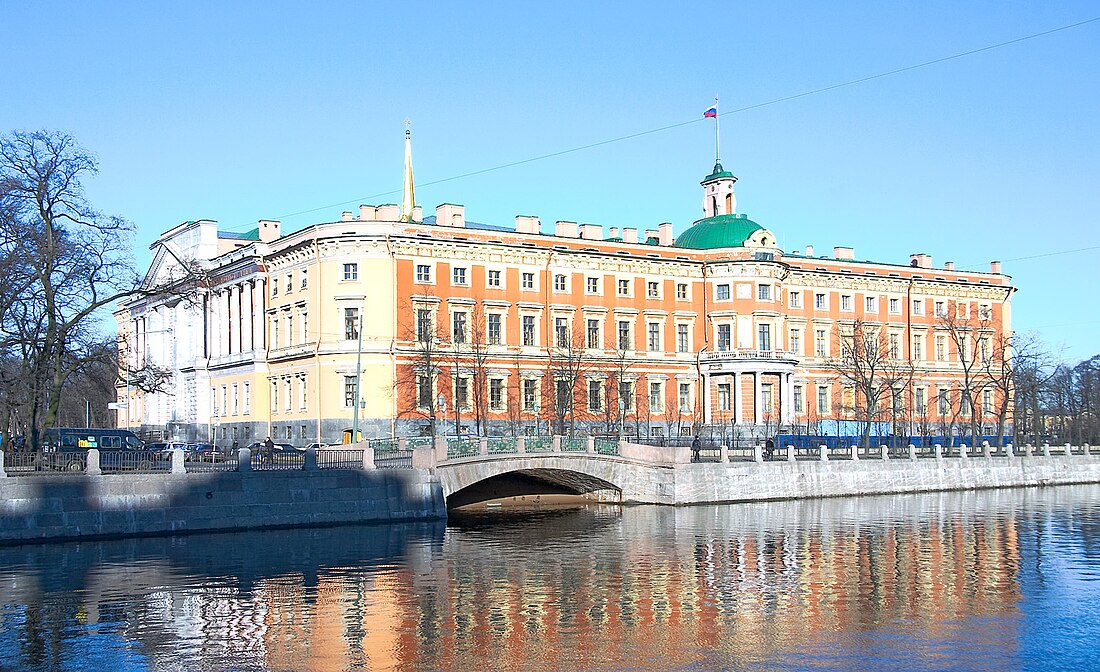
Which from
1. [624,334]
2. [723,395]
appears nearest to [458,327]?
[624,334]

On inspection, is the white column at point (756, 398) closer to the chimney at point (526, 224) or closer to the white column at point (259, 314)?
the chimney at point (526, 224)

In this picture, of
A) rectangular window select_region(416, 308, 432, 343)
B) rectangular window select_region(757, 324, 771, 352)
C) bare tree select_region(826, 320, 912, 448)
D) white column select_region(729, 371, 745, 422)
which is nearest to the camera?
rectangular window select_region(416, 308, 432, 343)

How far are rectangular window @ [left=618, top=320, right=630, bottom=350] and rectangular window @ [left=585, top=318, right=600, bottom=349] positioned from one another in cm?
207

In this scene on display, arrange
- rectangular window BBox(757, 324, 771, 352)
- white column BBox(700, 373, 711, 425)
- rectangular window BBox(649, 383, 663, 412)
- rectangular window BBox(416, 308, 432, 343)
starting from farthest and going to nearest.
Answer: white column BBox(700, 373, 711, 425), rectangular window BBox(757, 324, 771, 352), rectangular window BBox(649, 383, 663, 412), rectangular window BBox(416, 308, 432, 343)

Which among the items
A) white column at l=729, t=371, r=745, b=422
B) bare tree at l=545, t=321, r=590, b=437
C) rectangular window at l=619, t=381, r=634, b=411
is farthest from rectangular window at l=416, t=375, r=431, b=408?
white column at l=729, t=371, r=745, b=422

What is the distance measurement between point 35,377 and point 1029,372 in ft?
259

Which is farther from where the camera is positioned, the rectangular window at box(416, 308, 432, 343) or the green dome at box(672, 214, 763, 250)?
the green dome at box(672, 214, 763, 250)

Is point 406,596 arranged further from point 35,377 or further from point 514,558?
point 35,377

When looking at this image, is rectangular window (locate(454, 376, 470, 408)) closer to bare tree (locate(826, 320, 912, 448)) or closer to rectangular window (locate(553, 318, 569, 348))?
rectangular window (locate(553, 318, 569, 348))

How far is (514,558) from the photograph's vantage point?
37906 millimetres

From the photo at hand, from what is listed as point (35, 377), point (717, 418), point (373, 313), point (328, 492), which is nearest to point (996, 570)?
point (328, 492)

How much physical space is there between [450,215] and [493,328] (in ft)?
30.8

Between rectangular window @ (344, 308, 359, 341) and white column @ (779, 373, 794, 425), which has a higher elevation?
rectangular window @ (344, 308, 359, 341)

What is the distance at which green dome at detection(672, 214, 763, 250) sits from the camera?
91.9 metres
